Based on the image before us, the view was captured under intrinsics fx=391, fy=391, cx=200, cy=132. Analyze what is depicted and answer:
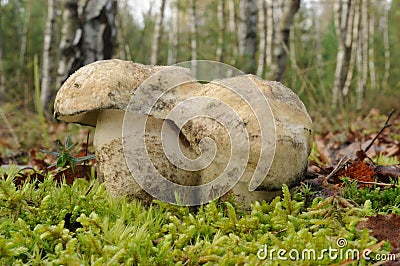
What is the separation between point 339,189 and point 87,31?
470 centimetres

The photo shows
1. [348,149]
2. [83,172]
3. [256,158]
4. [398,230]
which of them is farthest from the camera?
[348,149]

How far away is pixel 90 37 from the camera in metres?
5.71

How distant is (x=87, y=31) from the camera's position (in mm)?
5680

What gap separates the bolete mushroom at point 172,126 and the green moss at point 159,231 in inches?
4.0

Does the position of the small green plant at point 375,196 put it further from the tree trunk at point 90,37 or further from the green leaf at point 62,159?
the tree trunk at point 90,37

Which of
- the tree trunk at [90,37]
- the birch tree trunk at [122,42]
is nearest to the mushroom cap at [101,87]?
the tree trunk at [90,37]

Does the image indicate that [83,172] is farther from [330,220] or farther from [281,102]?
[330,220]

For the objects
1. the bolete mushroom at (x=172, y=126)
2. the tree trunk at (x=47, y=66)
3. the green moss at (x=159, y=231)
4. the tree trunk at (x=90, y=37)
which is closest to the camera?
the green moss at (x=159, y=231)

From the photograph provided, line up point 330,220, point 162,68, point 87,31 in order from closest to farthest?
point 330,220 < point 162,68 < point 87,31

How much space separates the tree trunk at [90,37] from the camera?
18.4 feet

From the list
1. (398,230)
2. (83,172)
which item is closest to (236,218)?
(398,230)

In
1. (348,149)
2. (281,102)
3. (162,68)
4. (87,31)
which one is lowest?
(348,149)

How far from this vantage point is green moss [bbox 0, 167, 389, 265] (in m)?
1.46

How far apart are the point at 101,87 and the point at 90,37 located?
13.6 ft
